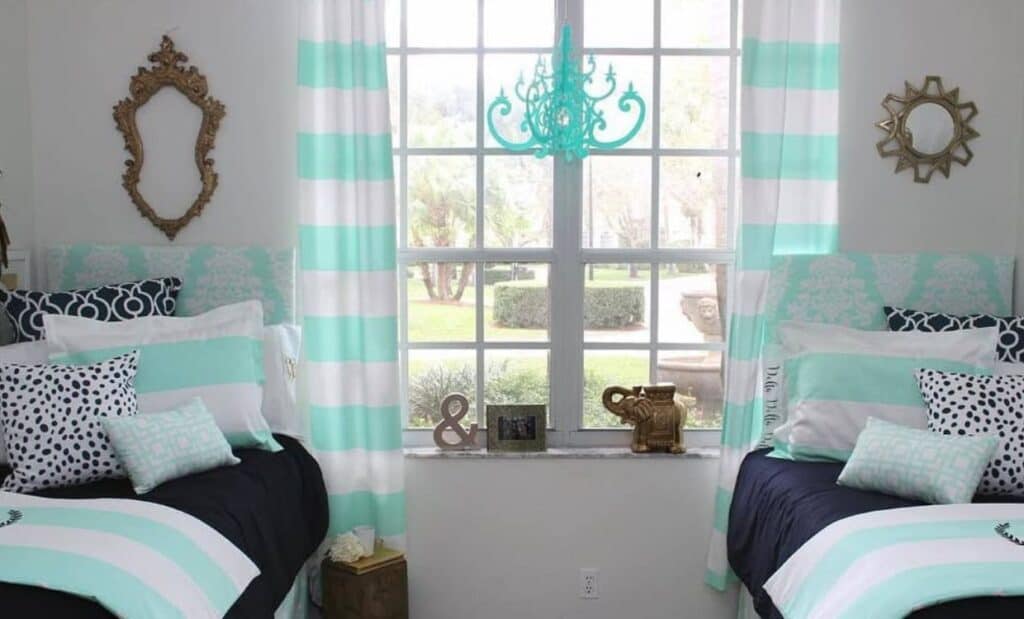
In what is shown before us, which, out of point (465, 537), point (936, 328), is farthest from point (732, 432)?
point (465, 537)

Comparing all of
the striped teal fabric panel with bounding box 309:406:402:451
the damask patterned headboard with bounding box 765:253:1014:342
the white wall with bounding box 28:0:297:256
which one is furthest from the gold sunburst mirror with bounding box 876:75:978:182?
the white wall with bounding box 28:0:297:256

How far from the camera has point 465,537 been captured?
3.57 m

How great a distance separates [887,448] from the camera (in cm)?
276

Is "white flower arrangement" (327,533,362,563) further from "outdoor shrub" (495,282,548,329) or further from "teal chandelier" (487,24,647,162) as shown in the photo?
"teal chandelier" (487,24,647,162)

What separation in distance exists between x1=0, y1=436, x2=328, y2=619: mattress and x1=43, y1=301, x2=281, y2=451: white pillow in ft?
0.40

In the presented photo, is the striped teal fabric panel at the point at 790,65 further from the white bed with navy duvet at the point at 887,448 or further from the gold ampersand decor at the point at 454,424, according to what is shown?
the gold ampersand decor at the point at 454,424

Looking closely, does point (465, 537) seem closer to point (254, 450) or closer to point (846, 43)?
point (254, 450)

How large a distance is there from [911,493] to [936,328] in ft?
2.63

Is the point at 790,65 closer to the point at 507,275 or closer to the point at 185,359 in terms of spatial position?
the point at 507,275

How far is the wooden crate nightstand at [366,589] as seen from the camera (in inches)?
128

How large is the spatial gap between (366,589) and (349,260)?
1.04 m

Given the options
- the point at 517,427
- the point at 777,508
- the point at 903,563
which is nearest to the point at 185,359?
the point at 517,427

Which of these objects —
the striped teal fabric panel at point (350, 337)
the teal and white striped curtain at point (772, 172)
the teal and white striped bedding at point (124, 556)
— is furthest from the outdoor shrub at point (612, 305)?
the teal and white striped bedding at point (124, 556)

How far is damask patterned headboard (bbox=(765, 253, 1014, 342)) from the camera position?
11.3 ft
